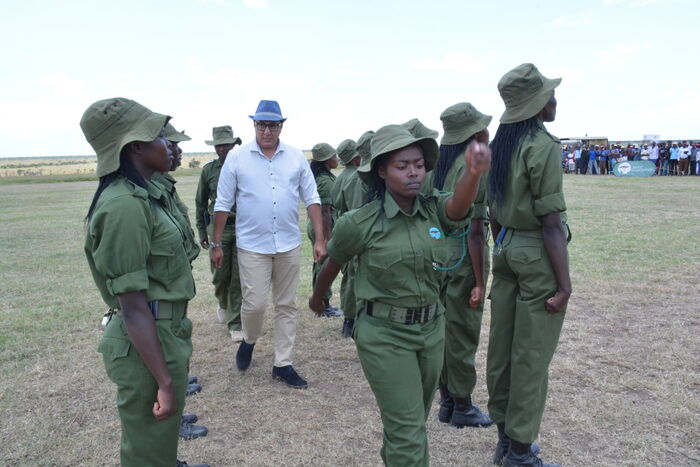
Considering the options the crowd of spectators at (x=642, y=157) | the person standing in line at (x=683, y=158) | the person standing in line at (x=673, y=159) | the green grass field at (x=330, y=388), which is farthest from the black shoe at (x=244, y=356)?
the person standing in line at (x=673, y=159)

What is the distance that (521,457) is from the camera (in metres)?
3.29

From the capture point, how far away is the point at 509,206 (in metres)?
3.20

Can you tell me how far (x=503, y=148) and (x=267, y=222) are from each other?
2192 mm

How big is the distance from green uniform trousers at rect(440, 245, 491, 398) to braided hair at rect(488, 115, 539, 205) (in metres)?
0.76

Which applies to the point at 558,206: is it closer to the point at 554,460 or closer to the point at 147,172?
the point at 554,460

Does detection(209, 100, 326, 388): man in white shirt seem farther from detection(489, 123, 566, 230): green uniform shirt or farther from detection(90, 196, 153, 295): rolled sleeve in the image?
detection(90, 196, 153, 295): rolled sleeve

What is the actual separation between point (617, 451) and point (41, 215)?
19.1m

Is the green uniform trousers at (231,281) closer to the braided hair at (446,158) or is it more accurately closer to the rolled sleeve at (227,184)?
the rolled sleeve at (227,184)

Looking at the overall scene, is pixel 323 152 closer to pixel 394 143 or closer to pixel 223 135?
pixel 223 135

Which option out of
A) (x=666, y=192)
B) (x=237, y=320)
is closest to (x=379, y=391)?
(x=237, y=320)

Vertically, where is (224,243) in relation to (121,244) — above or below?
below

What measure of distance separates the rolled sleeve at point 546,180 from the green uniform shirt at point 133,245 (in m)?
1.87

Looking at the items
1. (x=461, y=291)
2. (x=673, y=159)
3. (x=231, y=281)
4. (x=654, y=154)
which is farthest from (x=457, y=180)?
(x=654, y=154)

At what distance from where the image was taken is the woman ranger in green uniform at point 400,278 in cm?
269
